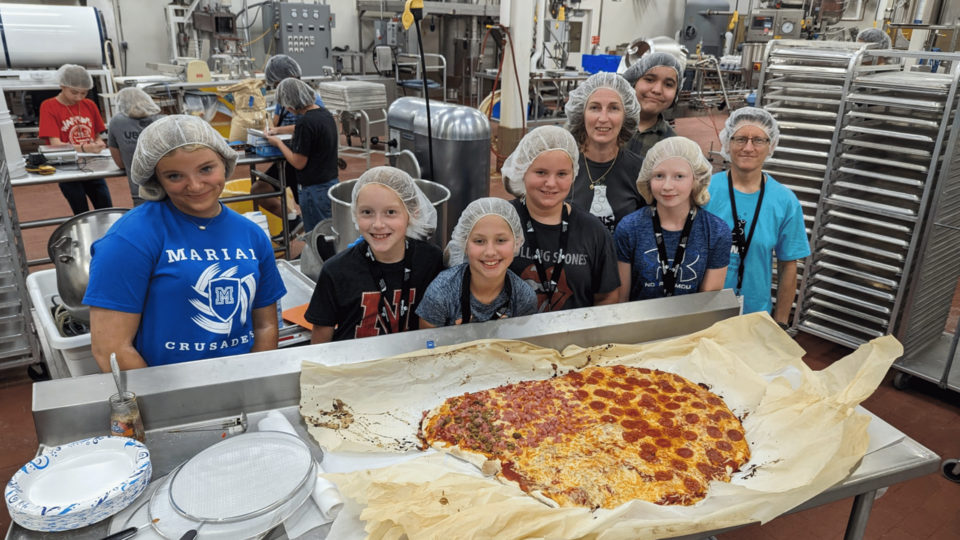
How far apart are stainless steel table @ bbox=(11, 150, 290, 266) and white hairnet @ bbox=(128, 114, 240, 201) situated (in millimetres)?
2189

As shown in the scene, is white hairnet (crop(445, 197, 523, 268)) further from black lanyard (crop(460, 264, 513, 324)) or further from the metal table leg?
the metal table leg

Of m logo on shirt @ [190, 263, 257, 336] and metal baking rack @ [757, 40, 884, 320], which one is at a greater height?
metal baking rack @ [757, 40, 884, 320]

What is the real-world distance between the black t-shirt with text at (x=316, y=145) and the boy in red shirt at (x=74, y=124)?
1.54 m

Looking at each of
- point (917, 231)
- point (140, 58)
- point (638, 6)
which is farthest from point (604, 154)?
point (638, 6)

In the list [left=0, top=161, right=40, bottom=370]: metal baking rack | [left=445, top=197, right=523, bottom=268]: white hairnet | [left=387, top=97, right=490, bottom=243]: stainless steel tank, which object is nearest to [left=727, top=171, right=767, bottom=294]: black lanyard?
[left=445, top=197, right=523, bottom=268]: white hairnet

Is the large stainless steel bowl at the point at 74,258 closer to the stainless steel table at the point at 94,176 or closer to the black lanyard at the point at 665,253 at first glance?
the stainless steel table at the point at 94,176

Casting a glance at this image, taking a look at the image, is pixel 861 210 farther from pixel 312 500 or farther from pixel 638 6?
pixel 638 6

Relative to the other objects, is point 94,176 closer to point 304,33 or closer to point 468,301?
point 468,301

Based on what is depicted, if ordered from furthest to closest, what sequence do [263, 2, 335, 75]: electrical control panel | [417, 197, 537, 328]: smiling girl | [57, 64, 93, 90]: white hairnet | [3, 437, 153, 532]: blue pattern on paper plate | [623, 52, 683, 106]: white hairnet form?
[263, 2, 335, 75]: electrical control panel < [57, 64, 93, 90]: white hairnet < [623, 52, 683, 106]: white hairnet < [417, 197, 537, 328]: smiling girl < [3, 437, 153, 532]: blue pattern on paper plate

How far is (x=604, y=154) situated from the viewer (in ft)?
7.88

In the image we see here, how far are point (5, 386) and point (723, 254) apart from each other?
3665mm

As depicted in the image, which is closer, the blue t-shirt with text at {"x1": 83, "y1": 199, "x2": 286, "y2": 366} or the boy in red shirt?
the blue t-shirt with text at {"x1": 83, "y1": 199, "x2": 286, "y2": 366}

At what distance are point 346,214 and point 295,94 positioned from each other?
200 cm

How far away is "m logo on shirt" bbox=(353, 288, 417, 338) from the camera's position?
1.86 meters
